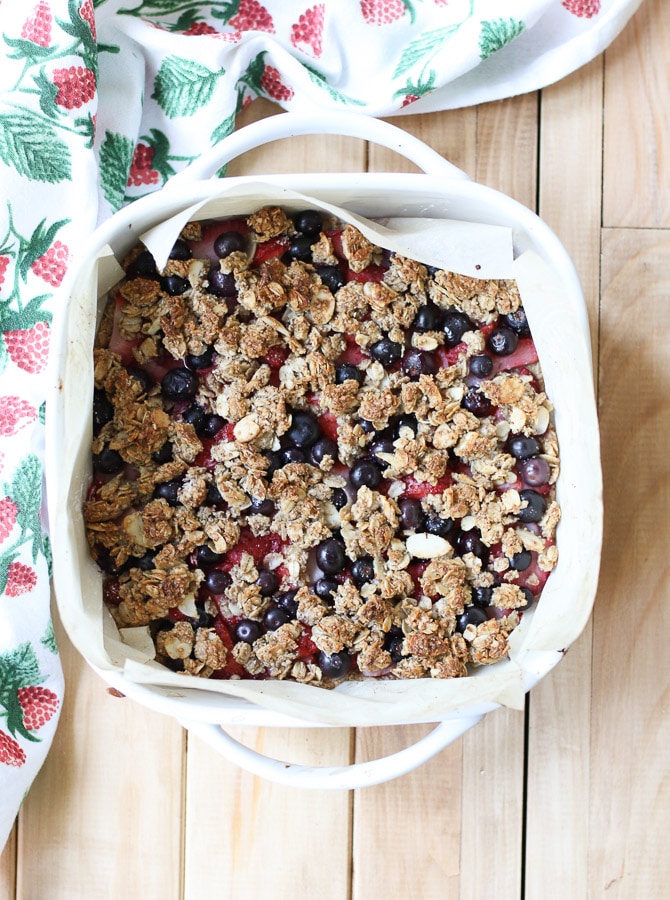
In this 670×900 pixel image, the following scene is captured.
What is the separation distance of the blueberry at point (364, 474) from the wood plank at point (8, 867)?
666 millimetres

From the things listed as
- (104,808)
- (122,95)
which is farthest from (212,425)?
(104,808)

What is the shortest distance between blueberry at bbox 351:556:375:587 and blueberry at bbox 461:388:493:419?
0.64ft

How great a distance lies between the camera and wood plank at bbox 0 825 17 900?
3.87ft

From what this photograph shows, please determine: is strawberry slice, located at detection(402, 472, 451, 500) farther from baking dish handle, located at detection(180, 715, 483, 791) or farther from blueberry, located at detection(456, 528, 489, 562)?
baking dish handle, located at detection(180, 715, 483, 791)

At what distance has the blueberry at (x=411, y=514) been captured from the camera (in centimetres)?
98

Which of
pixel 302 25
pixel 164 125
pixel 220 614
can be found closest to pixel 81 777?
pixel 220 614

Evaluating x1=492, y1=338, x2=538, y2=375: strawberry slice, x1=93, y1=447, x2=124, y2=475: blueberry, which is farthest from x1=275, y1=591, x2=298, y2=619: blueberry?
x1=492, y1=338, x2=538, y2=375: strawberry slice

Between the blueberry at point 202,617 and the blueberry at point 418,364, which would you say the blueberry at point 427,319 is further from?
the blueberry at point 202,617

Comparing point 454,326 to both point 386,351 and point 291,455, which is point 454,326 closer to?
point 386,351

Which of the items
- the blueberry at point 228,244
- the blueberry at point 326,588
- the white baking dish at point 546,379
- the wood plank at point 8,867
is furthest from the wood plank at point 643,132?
the wood plank at point 8,867

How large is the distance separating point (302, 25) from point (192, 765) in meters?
0.96

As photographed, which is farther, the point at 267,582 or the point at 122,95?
the point at 122,95

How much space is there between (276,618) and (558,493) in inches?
13.2

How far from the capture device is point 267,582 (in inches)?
38.3
